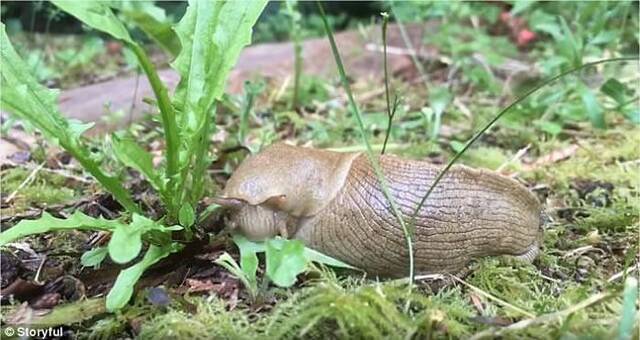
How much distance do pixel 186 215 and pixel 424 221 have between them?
0.55 m

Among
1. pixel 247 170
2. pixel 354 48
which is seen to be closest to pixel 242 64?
pixel 354 48

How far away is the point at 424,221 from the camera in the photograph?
1696 mm

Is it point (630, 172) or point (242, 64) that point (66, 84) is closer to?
point (242, 64)

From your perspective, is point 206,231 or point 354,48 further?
point 354,48

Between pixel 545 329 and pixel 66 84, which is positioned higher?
pixel 545 329

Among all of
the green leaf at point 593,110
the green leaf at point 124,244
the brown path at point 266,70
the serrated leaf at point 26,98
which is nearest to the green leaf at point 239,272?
the green leaf at point 124,244

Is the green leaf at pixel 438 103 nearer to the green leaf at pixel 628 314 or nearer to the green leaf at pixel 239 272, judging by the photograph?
the green leaf at pixel 239 272

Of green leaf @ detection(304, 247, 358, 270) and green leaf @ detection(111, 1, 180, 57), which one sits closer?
green leaf @ detection(111, 1, 180, 57)

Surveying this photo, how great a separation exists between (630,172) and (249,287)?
1.44 meters

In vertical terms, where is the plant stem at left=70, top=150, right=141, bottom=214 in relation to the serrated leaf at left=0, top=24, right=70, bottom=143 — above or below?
below

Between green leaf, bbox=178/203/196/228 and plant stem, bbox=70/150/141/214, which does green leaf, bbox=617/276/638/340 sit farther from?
plant stem, bbox=70/150/141/214

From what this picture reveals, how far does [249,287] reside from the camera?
59.7 inches

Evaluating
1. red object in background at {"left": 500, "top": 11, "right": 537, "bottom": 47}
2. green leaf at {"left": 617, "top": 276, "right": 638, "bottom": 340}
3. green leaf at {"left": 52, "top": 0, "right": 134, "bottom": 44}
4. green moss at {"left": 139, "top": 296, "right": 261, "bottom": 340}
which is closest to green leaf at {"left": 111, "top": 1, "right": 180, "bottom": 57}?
green leaf at {"left": 52, "top": 0, "right": 134, "bottom": 44}

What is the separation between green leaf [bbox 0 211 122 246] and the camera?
145cm
